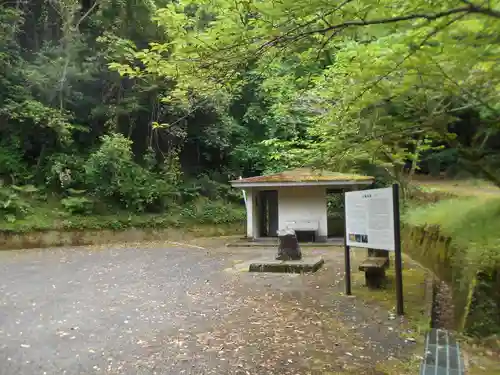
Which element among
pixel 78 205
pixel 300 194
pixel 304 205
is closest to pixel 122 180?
pixel 78 205

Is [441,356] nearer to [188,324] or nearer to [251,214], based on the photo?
[188,324]

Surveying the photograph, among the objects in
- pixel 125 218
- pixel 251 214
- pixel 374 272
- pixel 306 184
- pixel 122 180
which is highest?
pixel 122 180

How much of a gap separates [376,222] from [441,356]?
2260 millimetres

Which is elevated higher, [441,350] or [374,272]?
[374,272]

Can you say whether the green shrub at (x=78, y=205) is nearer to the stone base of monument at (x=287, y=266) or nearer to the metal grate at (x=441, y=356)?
the stone base of monument at (x=287, y=266)

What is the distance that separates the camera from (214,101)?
17.5 meters

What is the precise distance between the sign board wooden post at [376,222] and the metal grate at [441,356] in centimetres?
91

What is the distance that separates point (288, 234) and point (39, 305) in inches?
214

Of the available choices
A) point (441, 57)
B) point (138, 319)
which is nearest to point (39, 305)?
point (138, 319)

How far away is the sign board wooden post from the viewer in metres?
5.64

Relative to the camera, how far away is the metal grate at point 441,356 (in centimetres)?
379

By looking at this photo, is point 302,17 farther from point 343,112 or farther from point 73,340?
point 73,340

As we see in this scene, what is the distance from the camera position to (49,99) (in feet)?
57.8

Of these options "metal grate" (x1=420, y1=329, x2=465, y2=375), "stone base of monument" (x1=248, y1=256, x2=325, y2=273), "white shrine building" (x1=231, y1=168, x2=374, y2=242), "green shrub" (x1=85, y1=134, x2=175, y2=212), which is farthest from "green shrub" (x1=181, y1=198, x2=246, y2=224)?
"metal grate" (x1=420, y1=329, x2=465, y2=375)
